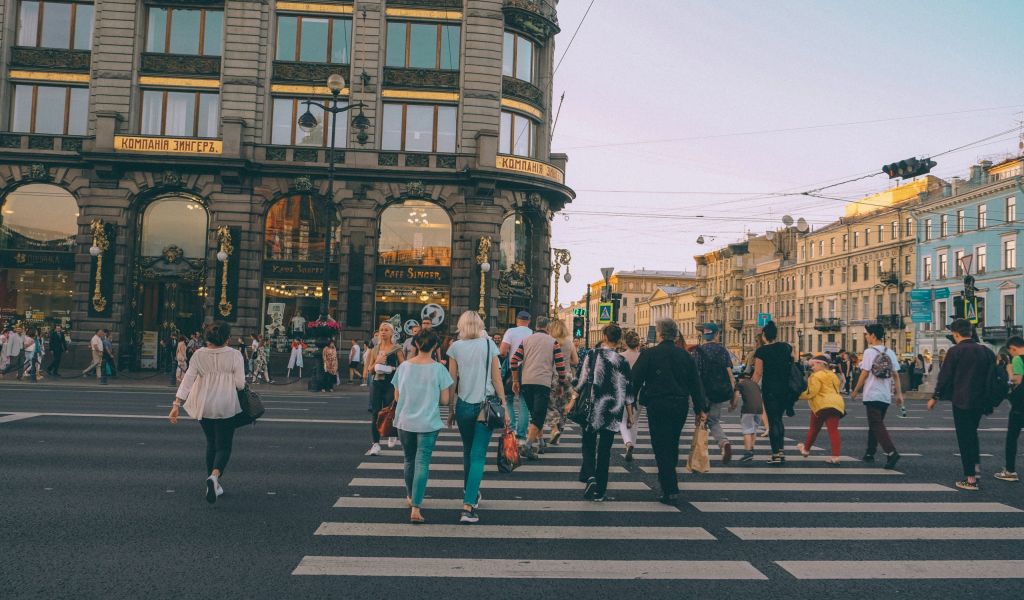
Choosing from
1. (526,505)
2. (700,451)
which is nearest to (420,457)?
(526,505)

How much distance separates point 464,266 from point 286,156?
28.1ft

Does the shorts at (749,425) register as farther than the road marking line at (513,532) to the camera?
Yes

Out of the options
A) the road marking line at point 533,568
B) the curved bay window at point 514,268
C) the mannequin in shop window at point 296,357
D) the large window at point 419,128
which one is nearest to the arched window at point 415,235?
the large window at point 419,128

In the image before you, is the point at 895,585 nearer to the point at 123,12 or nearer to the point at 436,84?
the point at 436,84

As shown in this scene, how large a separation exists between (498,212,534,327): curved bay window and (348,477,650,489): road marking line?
24048 millimetres

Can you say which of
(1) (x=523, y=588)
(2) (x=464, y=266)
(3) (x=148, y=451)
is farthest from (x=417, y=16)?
(1) (x=523, y=588)

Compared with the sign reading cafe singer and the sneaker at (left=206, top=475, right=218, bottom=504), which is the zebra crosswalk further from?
the sign reading cafe singer

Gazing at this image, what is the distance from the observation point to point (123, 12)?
3091cm

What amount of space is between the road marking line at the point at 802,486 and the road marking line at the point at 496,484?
69cm

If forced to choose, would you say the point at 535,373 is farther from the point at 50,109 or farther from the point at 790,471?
the point at 50,109

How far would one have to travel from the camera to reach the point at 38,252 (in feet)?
102

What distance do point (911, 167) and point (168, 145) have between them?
27.6m

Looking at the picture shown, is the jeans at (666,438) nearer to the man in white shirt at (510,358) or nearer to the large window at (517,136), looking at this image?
the man in white shirt at (510,358)

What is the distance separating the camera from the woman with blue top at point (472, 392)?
710cm
